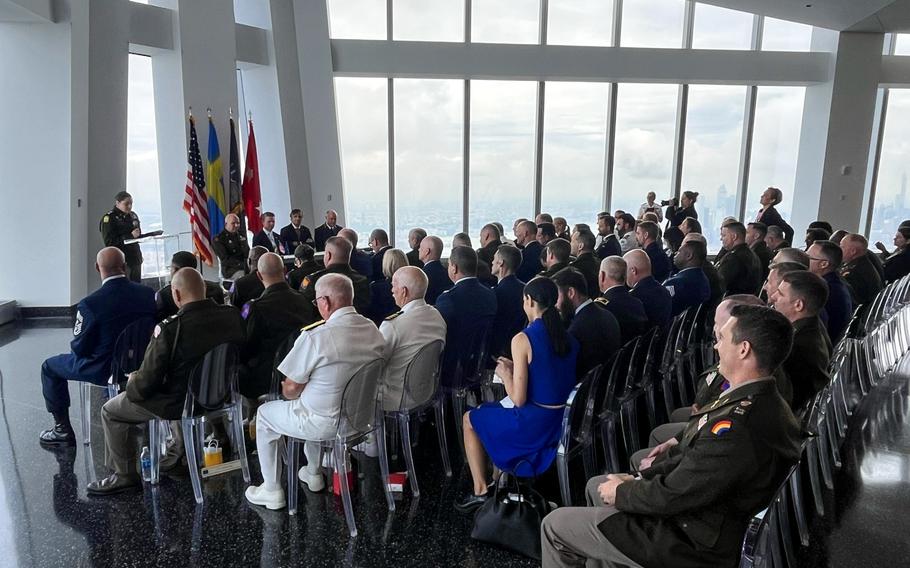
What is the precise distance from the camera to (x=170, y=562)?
277cm

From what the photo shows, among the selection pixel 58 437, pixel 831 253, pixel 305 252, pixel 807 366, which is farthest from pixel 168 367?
pixel 831 253

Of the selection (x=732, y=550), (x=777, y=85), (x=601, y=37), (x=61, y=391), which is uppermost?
(x=601, y=37)

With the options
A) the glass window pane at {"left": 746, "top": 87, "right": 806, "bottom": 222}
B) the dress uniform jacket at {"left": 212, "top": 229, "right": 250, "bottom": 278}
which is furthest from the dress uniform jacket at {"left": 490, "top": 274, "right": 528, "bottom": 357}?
the glass window pane at {"left": 746, "top": 87, "right": 806, "bottom": 222}

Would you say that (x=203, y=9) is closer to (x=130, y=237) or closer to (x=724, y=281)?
(x=130, y=237)

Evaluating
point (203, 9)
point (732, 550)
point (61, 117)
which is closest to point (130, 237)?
point (61, 117)

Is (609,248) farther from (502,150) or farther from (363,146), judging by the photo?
(363,146)

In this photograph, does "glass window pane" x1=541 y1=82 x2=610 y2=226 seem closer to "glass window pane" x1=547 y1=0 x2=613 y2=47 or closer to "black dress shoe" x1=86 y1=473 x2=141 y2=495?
"glass window pane" x1=547 y1=0 x2=613 y2=47

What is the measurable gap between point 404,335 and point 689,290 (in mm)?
2476

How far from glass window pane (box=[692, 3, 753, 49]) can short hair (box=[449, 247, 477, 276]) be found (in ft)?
32.2

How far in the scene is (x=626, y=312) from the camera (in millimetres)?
3775

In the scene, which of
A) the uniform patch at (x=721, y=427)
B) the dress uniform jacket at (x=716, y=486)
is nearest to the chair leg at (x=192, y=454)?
the dress uniform jacket at (x=716, y=486)

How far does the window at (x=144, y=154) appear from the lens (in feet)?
27.9

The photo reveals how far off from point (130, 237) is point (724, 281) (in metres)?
6.63

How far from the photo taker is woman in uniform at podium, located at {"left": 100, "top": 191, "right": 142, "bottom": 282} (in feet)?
23.2
